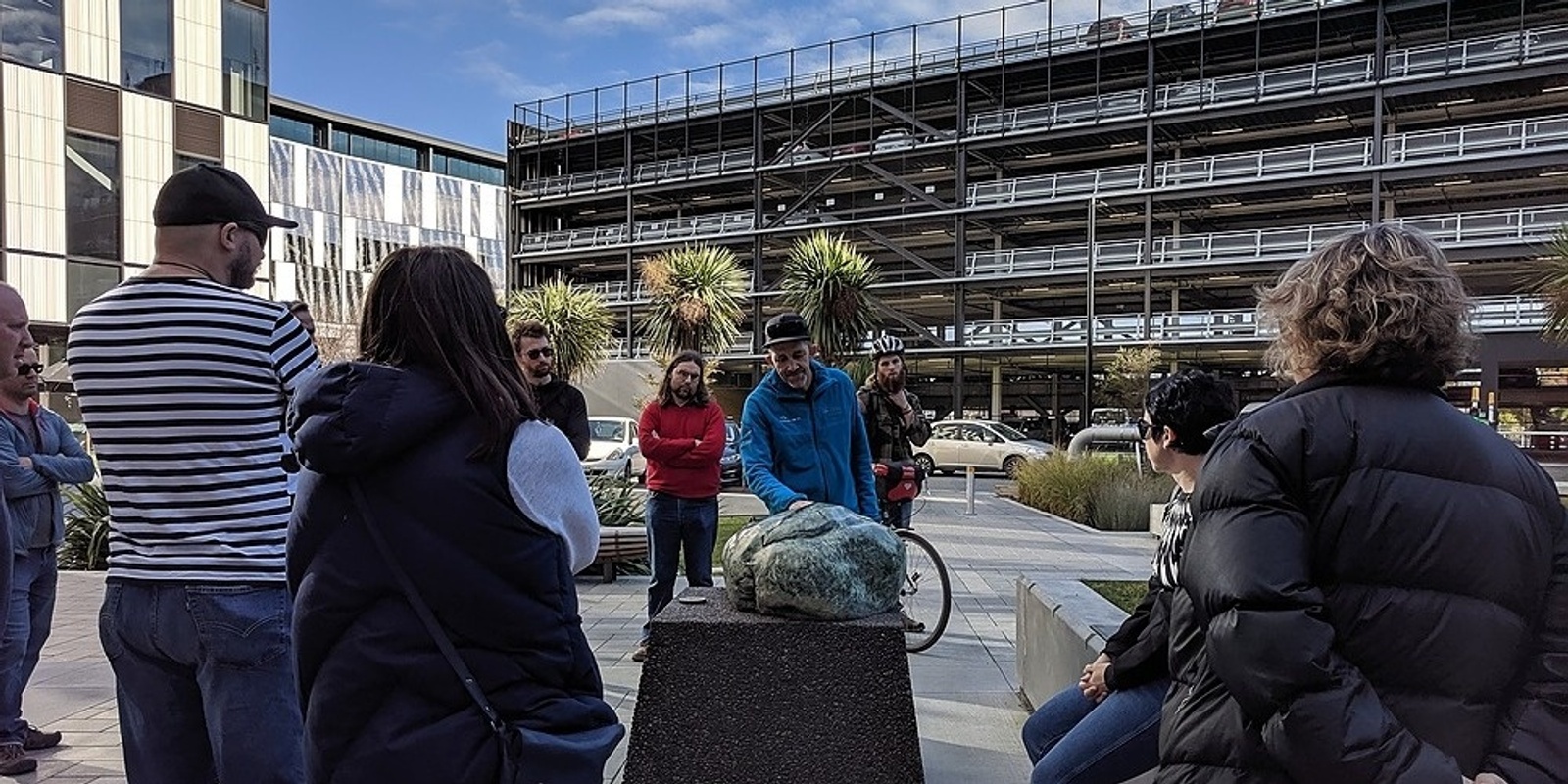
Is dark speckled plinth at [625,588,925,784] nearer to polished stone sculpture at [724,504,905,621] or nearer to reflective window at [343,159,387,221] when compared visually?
polished stone sculpture at [724,504,905,621]

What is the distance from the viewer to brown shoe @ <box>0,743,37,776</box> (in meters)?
3.81

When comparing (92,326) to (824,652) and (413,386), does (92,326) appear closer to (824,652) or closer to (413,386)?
(413,386)

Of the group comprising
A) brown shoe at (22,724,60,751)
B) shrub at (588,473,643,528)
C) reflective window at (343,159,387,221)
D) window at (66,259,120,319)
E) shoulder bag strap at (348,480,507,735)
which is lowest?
brown shoe at (22,724,60,751)

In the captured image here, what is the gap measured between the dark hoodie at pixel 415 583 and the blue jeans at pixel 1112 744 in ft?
5.41

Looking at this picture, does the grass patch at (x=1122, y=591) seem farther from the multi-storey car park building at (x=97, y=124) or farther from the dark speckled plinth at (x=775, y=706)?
the multi-storey car park building at (x=97, y=124)

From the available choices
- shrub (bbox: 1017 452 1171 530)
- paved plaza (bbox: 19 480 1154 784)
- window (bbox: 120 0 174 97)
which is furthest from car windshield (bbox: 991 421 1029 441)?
window (bbox: 120 0 174 97)

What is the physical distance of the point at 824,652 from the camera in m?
3.28

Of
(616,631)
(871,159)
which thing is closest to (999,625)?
(616,631)

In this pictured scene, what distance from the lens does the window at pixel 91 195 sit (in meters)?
25.6

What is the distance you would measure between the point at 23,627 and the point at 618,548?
5257 millimetres

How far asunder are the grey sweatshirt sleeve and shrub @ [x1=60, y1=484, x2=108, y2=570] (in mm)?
9378

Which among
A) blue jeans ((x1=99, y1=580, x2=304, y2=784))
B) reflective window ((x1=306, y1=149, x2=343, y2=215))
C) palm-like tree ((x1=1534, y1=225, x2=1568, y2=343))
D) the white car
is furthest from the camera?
reflective window ((x1=306, y1=149, x2=343, y2=215))

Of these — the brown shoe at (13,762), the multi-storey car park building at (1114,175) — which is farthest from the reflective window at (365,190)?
the brown shoe at (13,762)

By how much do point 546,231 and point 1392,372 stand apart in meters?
61.6
